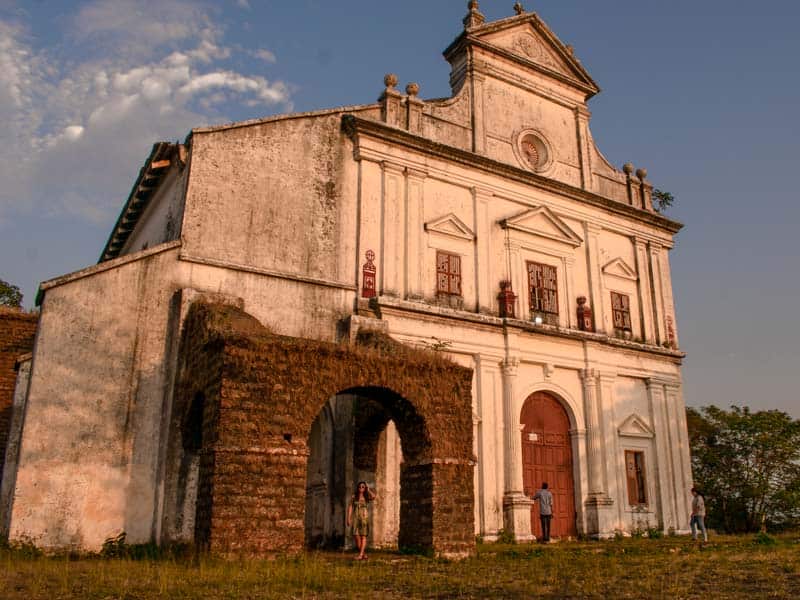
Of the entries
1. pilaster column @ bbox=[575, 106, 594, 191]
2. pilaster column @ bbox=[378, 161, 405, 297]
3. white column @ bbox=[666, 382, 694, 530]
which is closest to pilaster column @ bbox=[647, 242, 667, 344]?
white column @ bbox=[666, 382, 694, 530]

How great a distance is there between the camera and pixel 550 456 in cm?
1848

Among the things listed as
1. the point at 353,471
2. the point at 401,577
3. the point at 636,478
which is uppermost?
the point at 636,478

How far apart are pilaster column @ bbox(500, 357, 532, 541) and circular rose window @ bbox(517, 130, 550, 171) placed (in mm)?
5986

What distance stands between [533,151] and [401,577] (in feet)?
48.0

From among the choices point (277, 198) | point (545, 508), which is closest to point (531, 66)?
point (277, 198)

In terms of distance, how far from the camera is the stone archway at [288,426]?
1007 centimetres

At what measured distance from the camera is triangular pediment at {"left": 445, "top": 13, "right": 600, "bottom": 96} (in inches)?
794

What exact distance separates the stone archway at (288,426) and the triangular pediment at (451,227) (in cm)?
517

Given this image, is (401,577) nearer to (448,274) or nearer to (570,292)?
(448,274)

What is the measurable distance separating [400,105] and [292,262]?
17.5 ft

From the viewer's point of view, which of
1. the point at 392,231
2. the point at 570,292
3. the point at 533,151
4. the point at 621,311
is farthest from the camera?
the point at 621,311

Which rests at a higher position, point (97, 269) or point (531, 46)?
point (531, 46)

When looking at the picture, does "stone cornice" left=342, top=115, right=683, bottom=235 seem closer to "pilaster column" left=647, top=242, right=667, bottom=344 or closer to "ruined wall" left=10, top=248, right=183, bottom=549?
"pilaster column" left=647, top=242, right=667, bottom=344

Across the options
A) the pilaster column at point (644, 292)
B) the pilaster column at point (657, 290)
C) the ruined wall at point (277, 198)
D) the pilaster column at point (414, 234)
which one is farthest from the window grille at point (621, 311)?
the ruined wall at point (277, 198)
